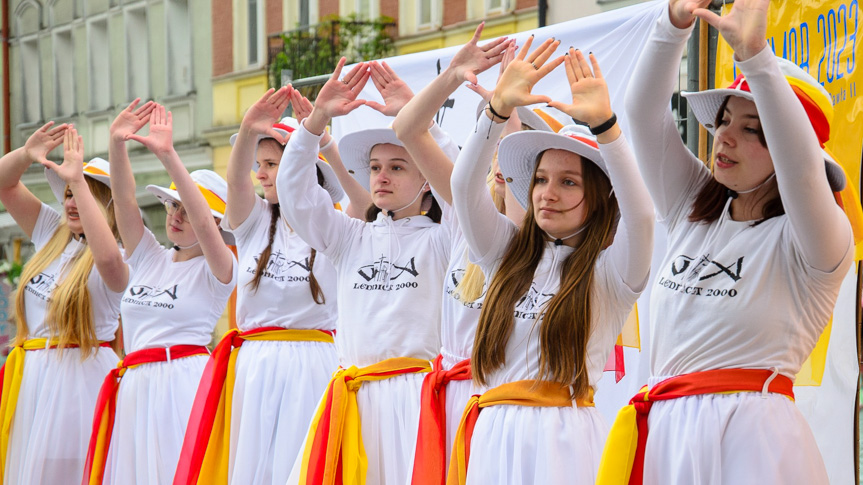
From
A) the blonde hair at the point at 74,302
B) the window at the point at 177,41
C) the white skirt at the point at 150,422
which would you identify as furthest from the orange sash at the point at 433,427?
the window at the point at 177,41

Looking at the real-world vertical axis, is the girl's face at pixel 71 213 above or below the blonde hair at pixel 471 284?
above

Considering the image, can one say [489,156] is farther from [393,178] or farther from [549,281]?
[393,178]

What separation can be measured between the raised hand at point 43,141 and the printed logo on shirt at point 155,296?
0.96m

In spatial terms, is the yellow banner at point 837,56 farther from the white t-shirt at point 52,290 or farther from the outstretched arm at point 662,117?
the white t-shirt at point 52,290

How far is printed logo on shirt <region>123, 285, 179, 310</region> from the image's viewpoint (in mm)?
5348

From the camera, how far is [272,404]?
15.8ft

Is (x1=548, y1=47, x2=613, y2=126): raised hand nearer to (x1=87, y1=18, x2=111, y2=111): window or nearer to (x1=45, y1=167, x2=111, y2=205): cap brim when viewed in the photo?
(x1=45, y1=167, x2=111, y2=205): cap brim

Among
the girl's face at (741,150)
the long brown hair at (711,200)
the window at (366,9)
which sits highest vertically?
the window at (366,9)

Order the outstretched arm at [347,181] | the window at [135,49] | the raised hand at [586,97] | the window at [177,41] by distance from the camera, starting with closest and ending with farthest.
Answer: the raised hand at [586,97]
the outstretched arm at [347,181]
the window at [177,41]
the window at [135,49]

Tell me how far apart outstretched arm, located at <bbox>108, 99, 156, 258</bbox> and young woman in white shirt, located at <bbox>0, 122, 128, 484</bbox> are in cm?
14

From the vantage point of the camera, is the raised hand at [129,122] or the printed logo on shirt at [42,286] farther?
the printed logo on shirt at [42,286]

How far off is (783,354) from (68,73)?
63.9 feet

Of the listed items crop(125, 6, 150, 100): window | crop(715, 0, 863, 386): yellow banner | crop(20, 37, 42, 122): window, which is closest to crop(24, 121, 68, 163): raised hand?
crop(715, 0, 863, 386): yellow banner

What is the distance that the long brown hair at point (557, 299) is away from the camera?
10.7ft
